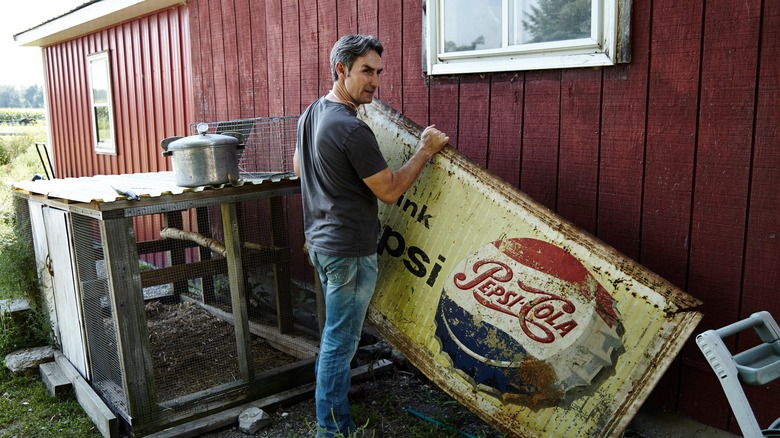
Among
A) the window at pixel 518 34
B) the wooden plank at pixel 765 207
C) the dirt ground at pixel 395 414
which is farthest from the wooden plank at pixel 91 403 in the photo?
the wooden plank at pixel 765 207

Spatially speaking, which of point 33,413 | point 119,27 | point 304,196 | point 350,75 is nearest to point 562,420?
point 304,196

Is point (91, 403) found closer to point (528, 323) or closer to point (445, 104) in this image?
point (528, 323)

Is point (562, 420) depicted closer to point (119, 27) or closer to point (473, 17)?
point (473, 17)

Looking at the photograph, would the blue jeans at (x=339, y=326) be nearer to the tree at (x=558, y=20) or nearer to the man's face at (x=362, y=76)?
the man's face at (x=362, y=76)

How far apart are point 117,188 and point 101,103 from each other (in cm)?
691

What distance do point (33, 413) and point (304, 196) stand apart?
8.39 ft

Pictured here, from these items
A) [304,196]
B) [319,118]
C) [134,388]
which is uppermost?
[319,118]

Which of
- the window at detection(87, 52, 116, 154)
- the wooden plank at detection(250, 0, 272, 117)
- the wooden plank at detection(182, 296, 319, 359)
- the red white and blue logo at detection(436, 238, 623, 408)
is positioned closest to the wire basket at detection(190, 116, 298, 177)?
the wooden plank at detection(250, 0, 272, 117)

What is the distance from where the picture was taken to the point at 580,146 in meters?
3.28

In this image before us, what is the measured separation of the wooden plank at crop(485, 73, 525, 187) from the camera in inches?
139

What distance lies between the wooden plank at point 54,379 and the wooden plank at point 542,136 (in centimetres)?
342

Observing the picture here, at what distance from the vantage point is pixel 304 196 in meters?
3.20

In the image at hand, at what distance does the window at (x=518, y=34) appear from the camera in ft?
10.0

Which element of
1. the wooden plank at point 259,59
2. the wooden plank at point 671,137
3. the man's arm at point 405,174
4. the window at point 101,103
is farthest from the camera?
the window at point 101,103
